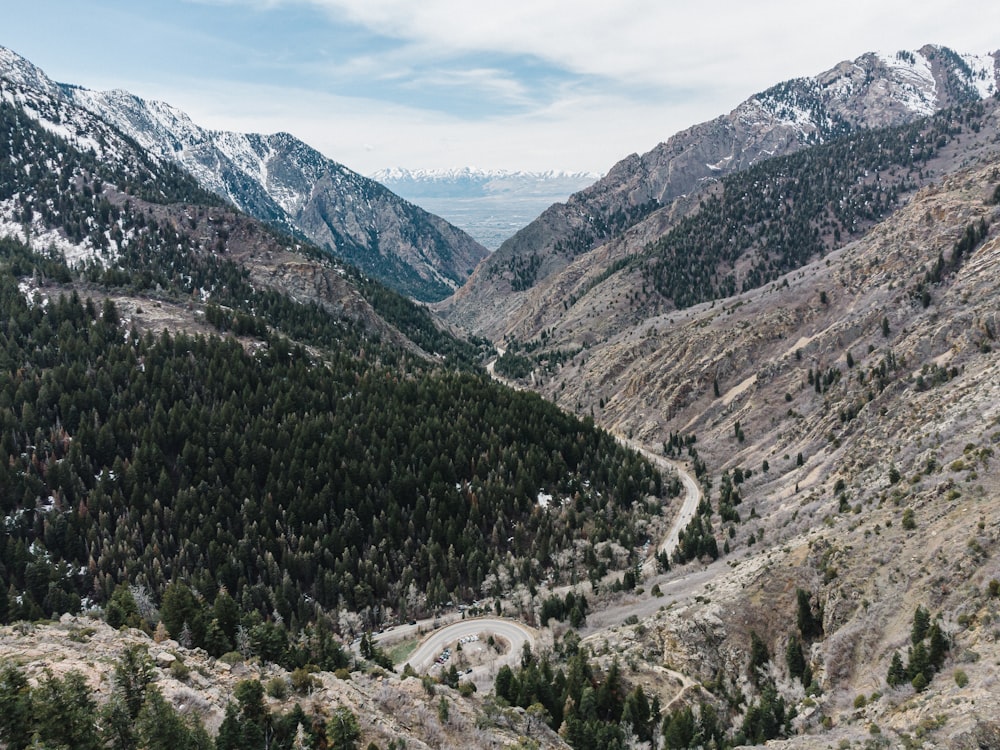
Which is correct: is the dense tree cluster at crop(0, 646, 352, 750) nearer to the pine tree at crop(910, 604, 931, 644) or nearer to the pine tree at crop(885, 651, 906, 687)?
the pine tree at crop(885, 651, 906, 687)

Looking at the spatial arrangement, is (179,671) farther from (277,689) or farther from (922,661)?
(922,661)

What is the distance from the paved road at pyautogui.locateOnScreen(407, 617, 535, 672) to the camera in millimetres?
87688

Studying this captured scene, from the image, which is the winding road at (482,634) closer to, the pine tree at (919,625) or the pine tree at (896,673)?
the pine tree at (919,625)

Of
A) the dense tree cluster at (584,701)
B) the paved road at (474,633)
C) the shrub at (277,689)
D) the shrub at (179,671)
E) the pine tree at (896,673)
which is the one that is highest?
the shrub at (179,671)

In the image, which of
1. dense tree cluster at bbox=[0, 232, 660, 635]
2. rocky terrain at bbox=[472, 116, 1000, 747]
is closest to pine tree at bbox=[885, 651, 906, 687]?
rocky terrain at bbox=[472, 116, 1000, 747]

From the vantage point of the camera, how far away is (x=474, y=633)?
9494 cm

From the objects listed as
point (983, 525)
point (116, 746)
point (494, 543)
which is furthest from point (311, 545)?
point (983, 525)

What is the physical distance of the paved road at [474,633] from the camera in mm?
87688

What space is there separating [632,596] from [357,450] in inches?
2638

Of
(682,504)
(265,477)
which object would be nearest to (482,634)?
(265,477)

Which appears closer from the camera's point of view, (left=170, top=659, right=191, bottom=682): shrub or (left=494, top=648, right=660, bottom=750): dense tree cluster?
(left=170, top=659, right=191, bottom=682): shrub

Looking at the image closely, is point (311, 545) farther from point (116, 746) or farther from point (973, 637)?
point (973, 637)

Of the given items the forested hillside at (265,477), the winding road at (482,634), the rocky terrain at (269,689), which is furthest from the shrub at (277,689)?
the winding road at (482,634)

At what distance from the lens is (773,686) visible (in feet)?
221
